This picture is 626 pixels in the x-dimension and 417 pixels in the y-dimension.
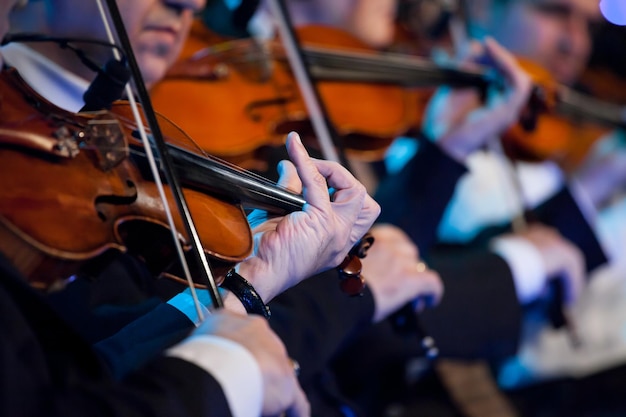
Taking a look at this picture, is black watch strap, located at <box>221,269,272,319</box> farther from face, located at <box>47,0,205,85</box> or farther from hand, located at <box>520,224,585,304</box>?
hand, located at <box>520,224,585,304</box>

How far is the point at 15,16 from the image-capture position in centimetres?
75

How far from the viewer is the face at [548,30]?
6.02 ft

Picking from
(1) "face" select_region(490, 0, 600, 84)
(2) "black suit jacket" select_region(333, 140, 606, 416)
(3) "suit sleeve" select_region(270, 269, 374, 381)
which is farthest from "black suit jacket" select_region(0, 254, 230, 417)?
(1) "face" select_region(490, 0, 600, 84)

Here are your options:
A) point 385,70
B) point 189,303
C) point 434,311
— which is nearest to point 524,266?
point 434,311

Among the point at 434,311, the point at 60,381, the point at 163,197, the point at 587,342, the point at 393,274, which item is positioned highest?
the point at 163,197

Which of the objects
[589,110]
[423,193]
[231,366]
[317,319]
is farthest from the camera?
[589,110]

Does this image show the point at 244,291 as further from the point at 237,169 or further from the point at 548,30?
the point at 548,30

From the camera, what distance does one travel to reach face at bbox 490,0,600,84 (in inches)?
72.2

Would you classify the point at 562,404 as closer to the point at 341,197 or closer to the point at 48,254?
the point at 341,197

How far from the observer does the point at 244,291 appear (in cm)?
58

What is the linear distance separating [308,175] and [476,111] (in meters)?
1.03

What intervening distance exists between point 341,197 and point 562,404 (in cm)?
113

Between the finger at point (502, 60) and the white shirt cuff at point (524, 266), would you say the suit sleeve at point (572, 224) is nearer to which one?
the white shirt cuff at point (524, 266)

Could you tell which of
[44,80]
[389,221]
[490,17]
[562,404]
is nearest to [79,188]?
[44,80]
